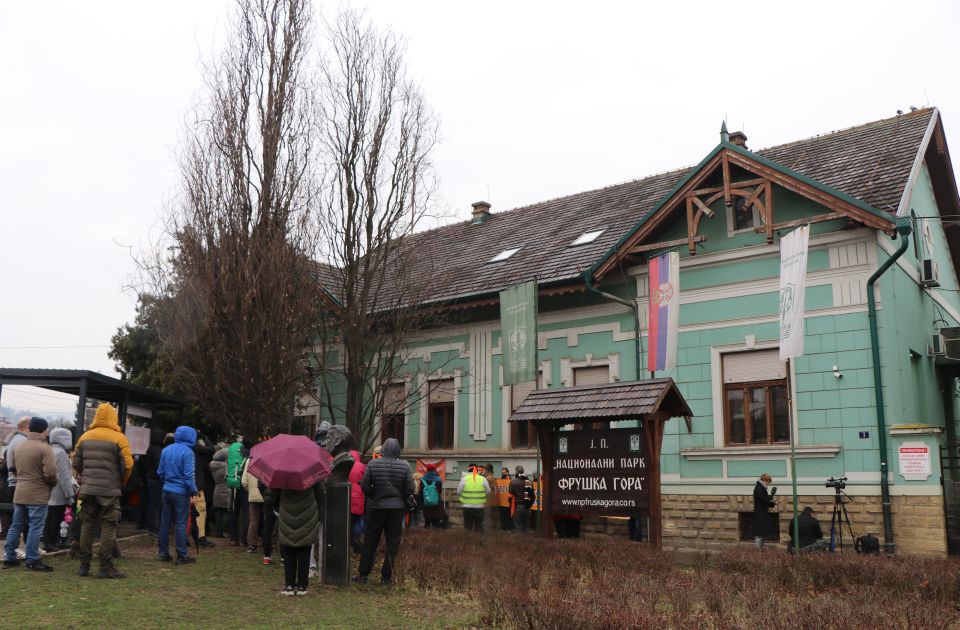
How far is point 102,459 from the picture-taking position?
33.2ft

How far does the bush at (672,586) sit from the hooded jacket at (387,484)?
86 cm

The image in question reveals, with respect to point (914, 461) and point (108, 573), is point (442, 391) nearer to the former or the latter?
point (914, 461)

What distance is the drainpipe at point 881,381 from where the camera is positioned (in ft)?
46.6

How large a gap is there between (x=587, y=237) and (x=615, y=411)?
8910mm

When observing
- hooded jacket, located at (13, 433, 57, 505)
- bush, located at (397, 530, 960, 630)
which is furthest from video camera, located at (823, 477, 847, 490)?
hooded jacket, located at (13, 433, 57, 505)

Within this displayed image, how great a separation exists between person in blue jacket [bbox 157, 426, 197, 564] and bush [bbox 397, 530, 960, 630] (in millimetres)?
2947

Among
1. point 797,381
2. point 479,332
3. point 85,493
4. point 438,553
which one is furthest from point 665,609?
point 479,332

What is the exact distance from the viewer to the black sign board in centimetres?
1262

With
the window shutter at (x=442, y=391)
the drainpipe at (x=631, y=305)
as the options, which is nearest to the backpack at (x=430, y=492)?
the window shutter at (x=442, y=391)

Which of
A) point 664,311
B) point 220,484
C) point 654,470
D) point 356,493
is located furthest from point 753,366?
point 220,484

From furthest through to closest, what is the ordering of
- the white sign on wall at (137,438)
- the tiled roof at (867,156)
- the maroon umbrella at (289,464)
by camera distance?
the white sign on wall at (137,438)
the tiled roof at (867,156)
the maroon umbrella at (289,464)

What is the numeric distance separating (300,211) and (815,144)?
38.9 feet

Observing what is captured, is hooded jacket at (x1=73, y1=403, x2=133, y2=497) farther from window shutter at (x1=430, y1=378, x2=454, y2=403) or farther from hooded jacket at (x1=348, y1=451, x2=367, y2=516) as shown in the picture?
window shutter at (x1=430, y1=378, x2=454, y2=403)

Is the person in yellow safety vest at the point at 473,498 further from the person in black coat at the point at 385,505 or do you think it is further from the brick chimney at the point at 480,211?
the brick chimney at the point at 480,211
